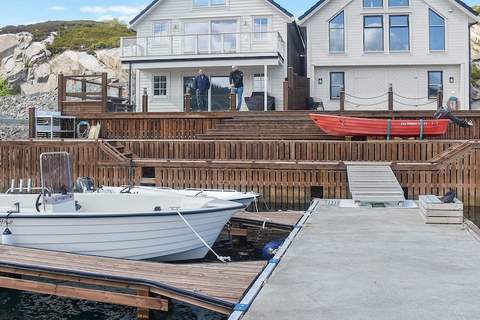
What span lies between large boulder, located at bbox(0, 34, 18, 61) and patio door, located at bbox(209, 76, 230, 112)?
33.4 meters

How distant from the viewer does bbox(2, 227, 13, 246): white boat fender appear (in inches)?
374

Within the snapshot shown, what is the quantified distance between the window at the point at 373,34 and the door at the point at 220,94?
24.3ft

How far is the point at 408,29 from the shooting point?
87.9 ft

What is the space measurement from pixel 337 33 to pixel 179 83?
8662 mm

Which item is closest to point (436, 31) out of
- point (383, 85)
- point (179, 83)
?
point (383, 85)

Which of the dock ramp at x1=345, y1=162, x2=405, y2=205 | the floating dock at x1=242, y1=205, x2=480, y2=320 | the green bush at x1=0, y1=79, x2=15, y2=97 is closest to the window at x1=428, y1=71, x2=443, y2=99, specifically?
the dock ramp at x1=345, y1=162, x2=405, y2=205

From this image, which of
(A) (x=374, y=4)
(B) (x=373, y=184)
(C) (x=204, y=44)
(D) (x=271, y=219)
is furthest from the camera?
(A) (x=374, y=4)

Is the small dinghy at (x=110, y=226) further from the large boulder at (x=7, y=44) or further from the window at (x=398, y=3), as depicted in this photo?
the large boulder at (x=7, y=44)

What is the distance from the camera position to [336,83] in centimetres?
2744

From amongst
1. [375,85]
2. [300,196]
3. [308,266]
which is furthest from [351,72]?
[308,266]

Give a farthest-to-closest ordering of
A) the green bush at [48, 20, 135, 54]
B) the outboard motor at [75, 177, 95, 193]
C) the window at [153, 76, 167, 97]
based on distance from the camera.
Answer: the green bush at [48, 20, 135, 54], the window at [153, 76, 167, 97], the outboard motor at [75, 177, 95, 193]

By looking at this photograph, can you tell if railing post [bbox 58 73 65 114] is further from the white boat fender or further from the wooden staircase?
the white boat fender

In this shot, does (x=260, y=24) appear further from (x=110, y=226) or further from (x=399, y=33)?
(x=110, y=226)

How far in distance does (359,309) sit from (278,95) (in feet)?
73.3
